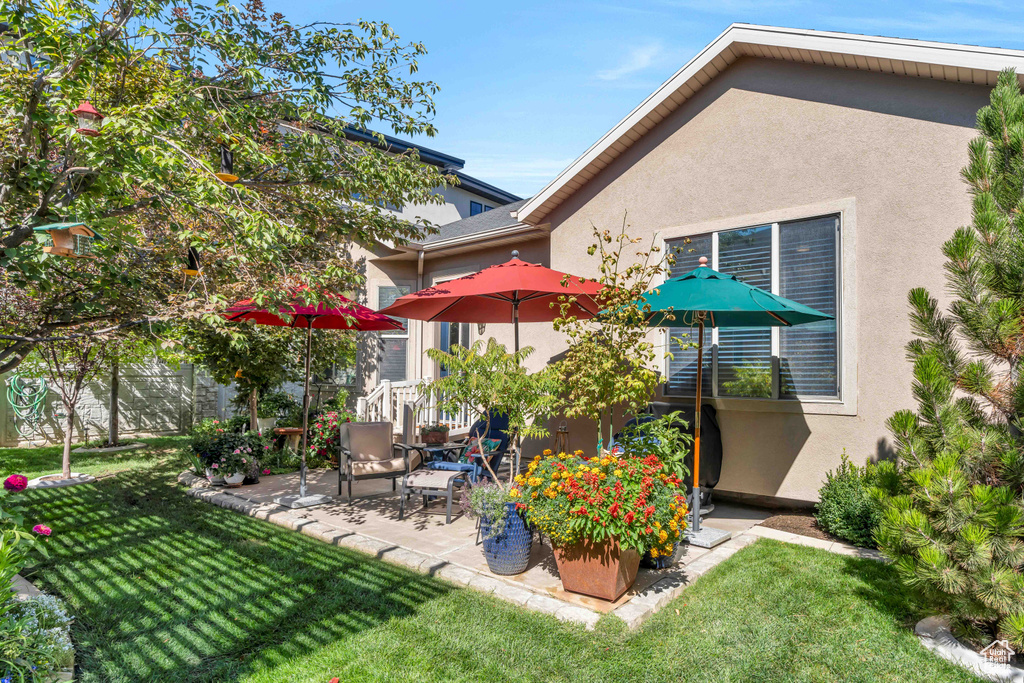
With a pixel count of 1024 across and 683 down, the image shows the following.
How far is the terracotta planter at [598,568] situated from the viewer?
4238 mm

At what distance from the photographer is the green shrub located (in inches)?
221

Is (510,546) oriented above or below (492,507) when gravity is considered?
below

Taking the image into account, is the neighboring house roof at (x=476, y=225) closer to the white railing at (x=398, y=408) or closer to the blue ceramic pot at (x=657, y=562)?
the white railing at (x=398, y=408)

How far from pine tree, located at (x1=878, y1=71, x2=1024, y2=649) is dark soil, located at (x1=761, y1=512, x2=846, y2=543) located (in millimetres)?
2357

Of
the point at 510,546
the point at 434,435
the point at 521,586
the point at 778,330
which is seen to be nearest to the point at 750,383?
the point at 778,330

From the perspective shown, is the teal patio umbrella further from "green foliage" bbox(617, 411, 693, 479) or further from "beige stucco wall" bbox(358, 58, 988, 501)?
"beige stucco wall" bbox(358, 58, 988, 501)

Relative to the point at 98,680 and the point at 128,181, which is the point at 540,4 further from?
the point at 98,680

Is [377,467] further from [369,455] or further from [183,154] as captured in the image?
[183,154]

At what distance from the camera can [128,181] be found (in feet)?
15.8

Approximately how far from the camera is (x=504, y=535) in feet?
15.8

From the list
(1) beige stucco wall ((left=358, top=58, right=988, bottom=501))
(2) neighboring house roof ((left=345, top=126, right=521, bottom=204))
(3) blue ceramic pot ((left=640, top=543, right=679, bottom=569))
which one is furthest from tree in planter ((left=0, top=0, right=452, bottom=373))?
(2) neighboring house roof ((left=345, top=126, right=521, bottom=204))

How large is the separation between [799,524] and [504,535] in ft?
12.2

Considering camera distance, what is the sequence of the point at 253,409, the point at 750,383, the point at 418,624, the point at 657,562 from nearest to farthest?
the point at 418,624 < the point at 657,562 < the point at 750,383 < the point at 253,409

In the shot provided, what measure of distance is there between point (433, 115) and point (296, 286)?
15.1 ft
